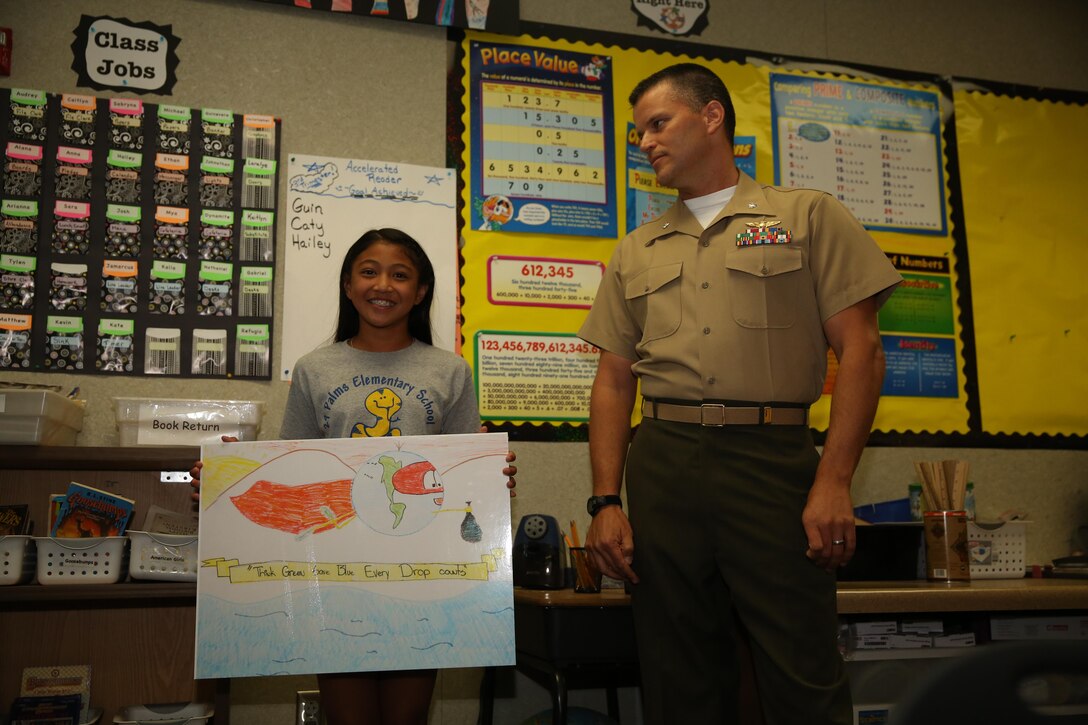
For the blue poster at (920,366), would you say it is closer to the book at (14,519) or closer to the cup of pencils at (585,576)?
the cup of pencils at (585,576)

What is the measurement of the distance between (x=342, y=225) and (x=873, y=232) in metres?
1.86

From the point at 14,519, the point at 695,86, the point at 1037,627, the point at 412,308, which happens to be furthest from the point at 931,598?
the point at 14,519

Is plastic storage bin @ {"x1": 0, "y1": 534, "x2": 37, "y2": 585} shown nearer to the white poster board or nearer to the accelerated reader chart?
the white poster board

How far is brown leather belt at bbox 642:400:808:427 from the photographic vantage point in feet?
5.59

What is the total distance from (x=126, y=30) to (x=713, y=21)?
6.47 feet

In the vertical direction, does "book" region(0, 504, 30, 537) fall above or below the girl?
below

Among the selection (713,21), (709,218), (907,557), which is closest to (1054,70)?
(713,21)

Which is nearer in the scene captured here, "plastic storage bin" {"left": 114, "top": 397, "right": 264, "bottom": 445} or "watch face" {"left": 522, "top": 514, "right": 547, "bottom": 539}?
"plastic storage bin" {"left": 114, "top": 397, "right": 264, "bottom": 445}

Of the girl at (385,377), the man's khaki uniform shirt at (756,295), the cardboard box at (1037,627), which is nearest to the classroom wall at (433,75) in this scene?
the cardboard box at (1037,627)

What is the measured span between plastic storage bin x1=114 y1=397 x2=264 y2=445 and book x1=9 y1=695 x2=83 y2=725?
0.70 metres

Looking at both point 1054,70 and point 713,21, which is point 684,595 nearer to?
point 713,21

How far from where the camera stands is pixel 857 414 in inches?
66.6

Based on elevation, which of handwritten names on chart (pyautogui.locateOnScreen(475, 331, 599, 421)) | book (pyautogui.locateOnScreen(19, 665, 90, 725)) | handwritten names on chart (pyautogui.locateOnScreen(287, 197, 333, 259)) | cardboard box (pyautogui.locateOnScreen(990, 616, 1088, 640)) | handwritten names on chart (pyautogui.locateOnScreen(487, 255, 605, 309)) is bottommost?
book (pyautogui.locateOnScreen(19, 665, 90, 725))

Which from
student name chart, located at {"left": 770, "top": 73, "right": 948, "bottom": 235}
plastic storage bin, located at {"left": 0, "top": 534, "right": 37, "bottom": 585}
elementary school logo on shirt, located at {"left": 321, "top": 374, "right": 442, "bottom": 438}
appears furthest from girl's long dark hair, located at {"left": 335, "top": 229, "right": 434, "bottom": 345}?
student name chart, located at {"left": 770, "top": 73, "right": 948, "bottom": 235}
